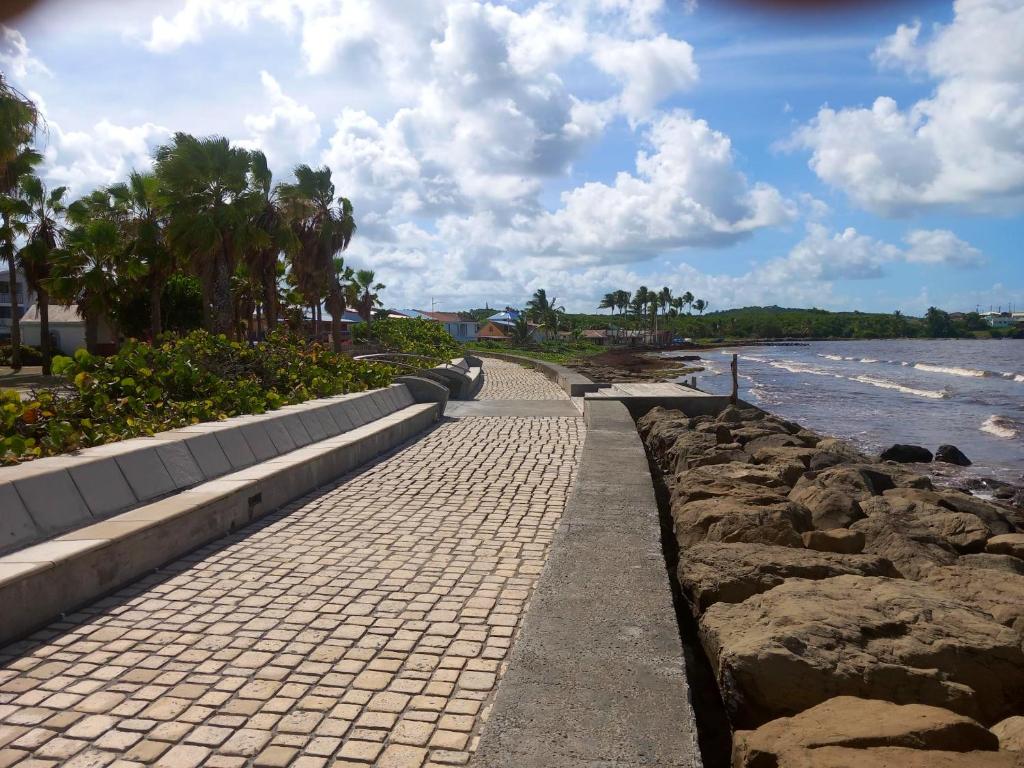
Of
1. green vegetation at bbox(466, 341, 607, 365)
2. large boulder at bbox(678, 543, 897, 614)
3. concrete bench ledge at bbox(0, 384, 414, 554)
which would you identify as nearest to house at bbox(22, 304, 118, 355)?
concrete bench ledge at bbox(0, 384, 414, 554)

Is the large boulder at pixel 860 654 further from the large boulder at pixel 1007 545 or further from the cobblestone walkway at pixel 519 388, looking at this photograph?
the cobblestone walkway at pixel 519 388

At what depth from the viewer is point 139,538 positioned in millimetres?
5184

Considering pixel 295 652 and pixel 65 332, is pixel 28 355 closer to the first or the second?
pixel 65 332

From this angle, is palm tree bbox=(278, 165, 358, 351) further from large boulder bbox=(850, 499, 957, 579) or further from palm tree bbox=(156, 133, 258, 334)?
large boulder bbox=(850, 499, 957, 579)

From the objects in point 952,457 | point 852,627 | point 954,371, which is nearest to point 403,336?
point 952,457

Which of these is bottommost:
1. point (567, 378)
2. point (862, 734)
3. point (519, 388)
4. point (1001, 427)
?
point (1001, 427)

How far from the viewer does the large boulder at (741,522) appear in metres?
6.00

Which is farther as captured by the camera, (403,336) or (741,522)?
(403,336)

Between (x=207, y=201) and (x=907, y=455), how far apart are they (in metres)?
18.8

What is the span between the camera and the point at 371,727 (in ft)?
10.7

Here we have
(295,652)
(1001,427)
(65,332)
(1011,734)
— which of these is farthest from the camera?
(65,332)

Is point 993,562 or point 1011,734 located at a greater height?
point 1011,734

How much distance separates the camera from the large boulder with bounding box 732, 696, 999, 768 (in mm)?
2893

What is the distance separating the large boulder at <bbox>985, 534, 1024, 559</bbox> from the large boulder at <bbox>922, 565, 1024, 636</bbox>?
130 centimetres
